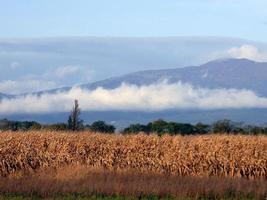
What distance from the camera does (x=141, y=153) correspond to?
92.8 ft

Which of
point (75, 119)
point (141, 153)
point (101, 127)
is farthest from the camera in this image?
point (101, 127)

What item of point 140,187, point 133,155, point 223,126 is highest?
point 223,126

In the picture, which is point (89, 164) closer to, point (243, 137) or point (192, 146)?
point (192, 146)

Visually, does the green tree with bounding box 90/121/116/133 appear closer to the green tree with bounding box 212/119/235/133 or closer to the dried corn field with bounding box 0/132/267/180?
the green tree with bounding box 212/119/235/133

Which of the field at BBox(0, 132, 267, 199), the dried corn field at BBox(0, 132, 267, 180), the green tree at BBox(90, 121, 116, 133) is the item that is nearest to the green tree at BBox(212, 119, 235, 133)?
the green tree at BBox(90, 121, 116, 133)

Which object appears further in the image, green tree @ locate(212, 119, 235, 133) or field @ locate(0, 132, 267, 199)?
green tree @ locate(212, 119, 235, 133)

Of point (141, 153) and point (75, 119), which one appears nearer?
point (141, 153)

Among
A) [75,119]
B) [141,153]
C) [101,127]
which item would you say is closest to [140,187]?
[141,153]

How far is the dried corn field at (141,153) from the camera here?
27531mm

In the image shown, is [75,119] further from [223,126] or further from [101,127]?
[223,126]

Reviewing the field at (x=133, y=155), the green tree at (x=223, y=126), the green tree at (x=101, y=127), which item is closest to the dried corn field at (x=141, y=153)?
the field at (x=133, y=155)

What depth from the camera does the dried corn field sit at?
27.5 meters

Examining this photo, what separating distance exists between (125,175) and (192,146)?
5.04 metres

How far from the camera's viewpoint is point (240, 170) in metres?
27.4
